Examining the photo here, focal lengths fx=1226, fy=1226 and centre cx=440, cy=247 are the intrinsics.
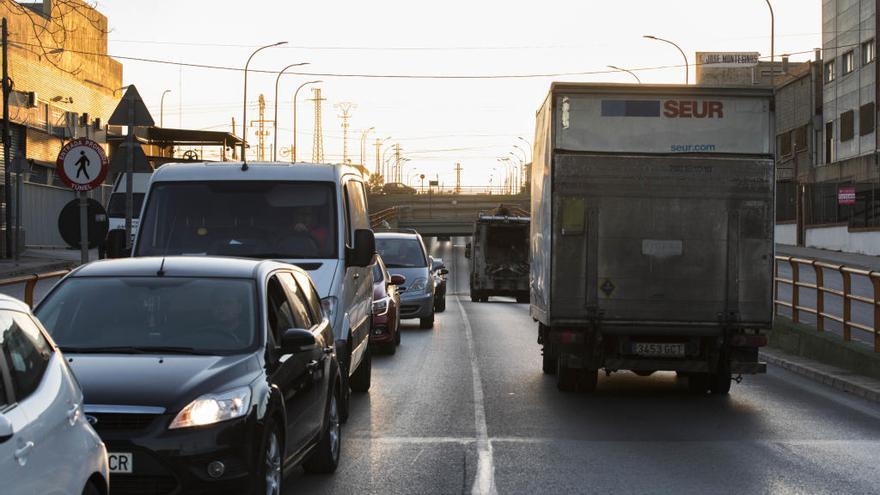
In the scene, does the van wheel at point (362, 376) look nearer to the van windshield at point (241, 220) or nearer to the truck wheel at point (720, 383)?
the van windshield at point (241, 220)

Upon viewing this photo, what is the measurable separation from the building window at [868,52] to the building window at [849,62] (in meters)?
1.52

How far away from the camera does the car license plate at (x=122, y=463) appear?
6.06 m

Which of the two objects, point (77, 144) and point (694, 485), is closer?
point (694, 485)

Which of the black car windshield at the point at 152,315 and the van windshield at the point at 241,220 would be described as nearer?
the black car windshield at the point at 152,315

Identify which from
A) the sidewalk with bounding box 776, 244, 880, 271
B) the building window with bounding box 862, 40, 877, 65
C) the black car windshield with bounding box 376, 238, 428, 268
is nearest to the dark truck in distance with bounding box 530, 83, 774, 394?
the black car windshield with bounding box 376, 238, 428, 268

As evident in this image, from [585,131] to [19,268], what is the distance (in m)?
27.7

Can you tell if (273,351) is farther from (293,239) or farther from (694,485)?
(293,239)

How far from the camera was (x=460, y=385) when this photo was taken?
14.5 meters

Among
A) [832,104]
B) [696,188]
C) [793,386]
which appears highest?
[832,104]

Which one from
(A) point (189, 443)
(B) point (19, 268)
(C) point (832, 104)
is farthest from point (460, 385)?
(C) point (832, 104)

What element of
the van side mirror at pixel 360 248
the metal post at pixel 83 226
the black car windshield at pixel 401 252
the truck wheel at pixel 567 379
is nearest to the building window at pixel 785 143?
the black car windshield at pixel 401 252

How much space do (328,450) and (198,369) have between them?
220cm

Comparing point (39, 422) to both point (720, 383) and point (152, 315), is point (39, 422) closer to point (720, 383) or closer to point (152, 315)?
point (152, 315)

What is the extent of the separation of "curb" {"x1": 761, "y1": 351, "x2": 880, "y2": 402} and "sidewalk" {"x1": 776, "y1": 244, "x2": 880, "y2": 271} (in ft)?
84.9
